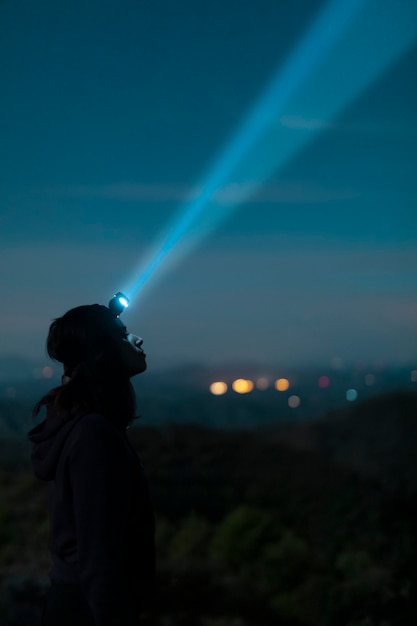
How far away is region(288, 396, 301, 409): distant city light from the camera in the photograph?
24.6 feet

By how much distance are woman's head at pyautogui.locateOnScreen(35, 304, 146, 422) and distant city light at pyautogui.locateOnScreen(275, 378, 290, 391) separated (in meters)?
5.68

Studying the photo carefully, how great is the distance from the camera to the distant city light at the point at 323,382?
762cm

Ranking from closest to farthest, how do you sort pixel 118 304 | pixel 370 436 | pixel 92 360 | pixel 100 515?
pixel 100 515 → pixel 92 360 → pixel 118 304 → pixel 370 436

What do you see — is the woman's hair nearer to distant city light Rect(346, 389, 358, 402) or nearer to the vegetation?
the vegetation

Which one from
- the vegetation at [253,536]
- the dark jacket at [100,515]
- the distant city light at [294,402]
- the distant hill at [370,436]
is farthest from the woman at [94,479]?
the distant city light at [294,402]

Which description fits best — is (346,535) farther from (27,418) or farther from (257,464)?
(27,418)

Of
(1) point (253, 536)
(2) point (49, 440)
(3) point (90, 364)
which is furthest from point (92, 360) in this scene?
(1) point (253, 536)

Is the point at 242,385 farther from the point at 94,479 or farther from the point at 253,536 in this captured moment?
the point at 94,479

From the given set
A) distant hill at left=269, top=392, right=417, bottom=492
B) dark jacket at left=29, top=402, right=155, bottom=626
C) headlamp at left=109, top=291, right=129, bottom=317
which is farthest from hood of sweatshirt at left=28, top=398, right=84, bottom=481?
distant hill at left=269, top=392, right=417, bottom=492

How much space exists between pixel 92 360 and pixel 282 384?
576cm

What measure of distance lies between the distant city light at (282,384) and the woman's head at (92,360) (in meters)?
5.68

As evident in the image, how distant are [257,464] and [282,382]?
0.92 meters

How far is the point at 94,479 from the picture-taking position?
1870 mm

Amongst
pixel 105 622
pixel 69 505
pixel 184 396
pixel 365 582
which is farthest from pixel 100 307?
pixel 184 396
